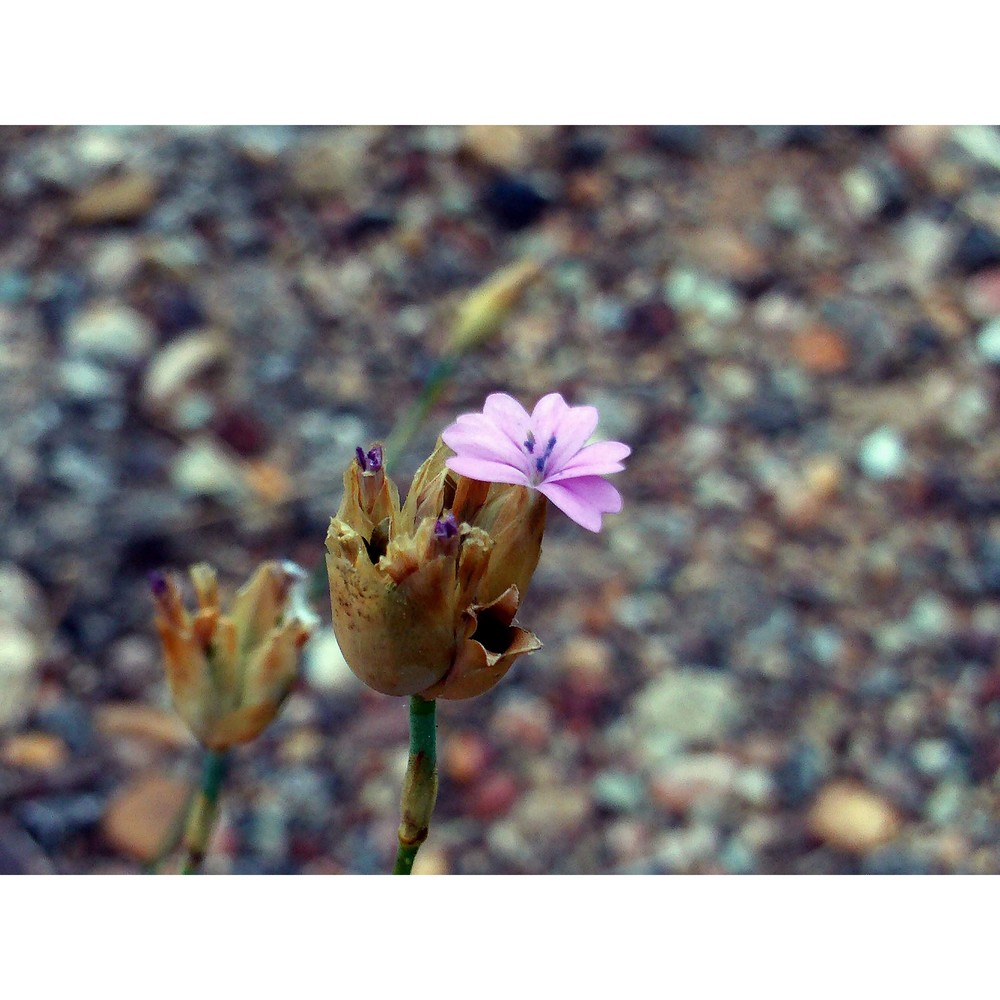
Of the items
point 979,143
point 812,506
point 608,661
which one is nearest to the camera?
point 608,661

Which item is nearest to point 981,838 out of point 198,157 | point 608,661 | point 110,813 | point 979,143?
point 608,661

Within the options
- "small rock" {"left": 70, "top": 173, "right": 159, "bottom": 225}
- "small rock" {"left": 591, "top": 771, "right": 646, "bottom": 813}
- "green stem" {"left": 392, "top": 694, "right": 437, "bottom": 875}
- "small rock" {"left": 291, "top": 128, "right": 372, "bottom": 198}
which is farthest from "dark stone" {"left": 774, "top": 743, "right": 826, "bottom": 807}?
"small rock" {"left": 70, "top": 173, "right": 159, "bottom": 225}

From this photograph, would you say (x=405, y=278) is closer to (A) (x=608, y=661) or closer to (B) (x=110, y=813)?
(A) (x=608, y=661)

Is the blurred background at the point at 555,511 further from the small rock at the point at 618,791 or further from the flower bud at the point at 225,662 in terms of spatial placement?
the flower bud at the point at 225,662

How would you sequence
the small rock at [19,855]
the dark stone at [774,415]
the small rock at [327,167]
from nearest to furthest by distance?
the small rock at [19,855] < the dark stone at [774,415] < the small rock at [327,167]

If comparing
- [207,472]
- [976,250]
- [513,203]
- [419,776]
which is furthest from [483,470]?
[976,250]

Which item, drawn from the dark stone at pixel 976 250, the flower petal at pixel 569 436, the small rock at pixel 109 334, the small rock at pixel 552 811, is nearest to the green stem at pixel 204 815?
the flower petal at pixel 569 436

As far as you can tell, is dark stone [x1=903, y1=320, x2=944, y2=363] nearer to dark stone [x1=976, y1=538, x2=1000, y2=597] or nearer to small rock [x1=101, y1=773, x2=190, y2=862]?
dark stone [x1=976, y1=538, x2=1000, y2=597]

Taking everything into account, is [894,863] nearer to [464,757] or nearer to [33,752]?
[464,757]
